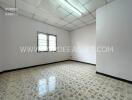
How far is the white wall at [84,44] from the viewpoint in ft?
17.0

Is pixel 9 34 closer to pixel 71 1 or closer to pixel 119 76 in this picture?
pixel 71 1

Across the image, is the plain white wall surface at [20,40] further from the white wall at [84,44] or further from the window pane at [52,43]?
the white wall at [84,44]

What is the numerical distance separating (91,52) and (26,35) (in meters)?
4.34

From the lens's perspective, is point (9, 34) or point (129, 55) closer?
point (129, 55)

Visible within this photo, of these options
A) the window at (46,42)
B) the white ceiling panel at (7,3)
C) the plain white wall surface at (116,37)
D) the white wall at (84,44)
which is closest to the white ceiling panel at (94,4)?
the plain white wall surface at (116,37)

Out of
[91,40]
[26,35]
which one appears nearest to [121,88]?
[91,40]

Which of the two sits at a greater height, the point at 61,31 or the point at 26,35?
the point at 61,31

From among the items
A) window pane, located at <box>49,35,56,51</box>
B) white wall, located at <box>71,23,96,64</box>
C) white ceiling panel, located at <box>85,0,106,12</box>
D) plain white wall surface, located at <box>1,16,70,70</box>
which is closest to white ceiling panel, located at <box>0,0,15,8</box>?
plain white wall surface, located at <box>1,16,70,70</box>

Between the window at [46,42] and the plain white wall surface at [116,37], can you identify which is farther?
the window at [46,42]

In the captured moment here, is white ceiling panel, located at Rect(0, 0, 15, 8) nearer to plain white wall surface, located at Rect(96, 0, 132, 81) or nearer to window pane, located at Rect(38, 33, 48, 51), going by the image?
window pane, located at Rect(38, 33, 48, 51)

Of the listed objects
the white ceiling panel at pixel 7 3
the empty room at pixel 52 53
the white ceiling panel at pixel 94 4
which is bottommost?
the empty room at pixel 52 53

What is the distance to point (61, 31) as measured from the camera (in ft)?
21.0

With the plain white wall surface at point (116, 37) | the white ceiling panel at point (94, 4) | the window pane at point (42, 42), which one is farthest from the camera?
the window pane at point (42, 42)

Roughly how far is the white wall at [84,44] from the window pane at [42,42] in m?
2.58
